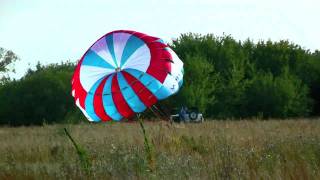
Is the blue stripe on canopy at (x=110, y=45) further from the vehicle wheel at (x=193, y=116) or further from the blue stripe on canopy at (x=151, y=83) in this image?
the vehicle wheel at (x=193, y=116)

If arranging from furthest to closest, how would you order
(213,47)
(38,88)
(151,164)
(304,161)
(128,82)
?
(38,88) < (213,47) < (128,82) < (151,164) < (304,161)

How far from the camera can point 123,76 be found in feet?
30.6

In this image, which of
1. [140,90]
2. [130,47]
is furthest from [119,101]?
[130,47]

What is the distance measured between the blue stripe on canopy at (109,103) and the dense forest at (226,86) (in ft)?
135

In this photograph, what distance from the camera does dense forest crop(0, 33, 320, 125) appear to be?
180 ft

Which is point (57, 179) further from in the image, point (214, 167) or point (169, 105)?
point (169, 105)

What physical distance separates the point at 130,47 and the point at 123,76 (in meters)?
0.77

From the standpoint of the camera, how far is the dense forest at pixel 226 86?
180ft

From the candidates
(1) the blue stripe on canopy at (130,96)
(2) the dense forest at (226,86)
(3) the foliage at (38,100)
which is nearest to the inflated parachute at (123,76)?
(1) the blue stripe on canopy at (130,96)

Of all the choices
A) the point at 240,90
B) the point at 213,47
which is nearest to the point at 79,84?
the point at 240,90

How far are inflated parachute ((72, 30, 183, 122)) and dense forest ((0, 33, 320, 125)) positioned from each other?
4062 centimetres

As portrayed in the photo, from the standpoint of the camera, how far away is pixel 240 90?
57125 millimetres

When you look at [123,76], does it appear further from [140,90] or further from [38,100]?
[38,100]

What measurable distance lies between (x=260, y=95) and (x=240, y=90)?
1.97 metres
